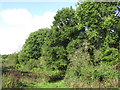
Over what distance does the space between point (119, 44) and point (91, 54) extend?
385cm

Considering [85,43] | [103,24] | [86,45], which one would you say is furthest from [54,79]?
[103,24]

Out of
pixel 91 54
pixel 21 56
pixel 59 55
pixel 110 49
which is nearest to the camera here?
pixel 110 49

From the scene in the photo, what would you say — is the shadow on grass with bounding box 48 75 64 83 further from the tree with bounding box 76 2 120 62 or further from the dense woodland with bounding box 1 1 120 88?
the tree with bounding box 76 2 120 62

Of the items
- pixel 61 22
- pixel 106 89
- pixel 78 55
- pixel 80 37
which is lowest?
pixel 106 89

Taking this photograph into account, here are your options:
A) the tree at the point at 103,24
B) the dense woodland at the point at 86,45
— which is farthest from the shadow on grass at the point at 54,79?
the tree at the point at 103,24

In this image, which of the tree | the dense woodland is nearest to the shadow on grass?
the dense woodland

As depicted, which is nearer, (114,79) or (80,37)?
(114,79)

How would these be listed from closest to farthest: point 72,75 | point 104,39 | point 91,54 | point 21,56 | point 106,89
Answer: point 106,89 < point 72,75 < point 104,39 < point 91,54 < point 21,56

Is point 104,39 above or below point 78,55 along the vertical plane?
above

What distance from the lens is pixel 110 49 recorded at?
14812mm

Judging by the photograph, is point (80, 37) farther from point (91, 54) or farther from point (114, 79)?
point (114, 79)

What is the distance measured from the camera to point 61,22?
19797 millimetres

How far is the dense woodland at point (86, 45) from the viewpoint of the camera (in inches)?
492

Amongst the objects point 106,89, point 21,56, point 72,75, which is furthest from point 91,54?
point 21,56
